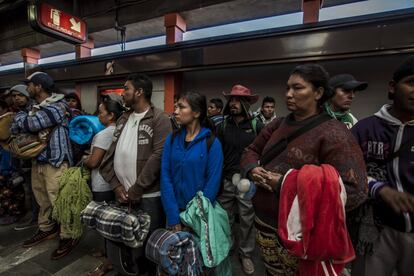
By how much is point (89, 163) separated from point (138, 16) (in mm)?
5514

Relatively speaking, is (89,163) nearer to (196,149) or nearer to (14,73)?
(196,149)

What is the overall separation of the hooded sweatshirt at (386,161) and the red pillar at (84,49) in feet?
26.9

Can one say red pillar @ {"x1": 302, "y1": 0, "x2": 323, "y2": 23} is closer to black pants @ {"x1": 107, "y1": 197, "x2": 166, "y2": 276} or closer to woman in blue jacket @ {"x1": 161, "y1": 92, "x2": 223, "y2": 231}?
woman in blue jacket @ {"x1": 161, "y1": 92, "x2": 223, "y2": 231}

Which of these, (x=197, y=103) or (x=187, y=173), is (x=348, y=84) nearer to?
(x=197, y=103)

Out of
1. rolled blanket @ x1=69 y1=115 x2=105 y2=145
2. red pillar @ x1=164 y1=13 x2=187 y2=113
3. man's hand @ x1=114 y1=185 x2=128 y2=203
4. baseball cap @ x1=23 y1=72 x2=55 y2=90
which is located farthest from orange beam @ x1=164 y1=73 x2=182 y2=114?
man's hand @ x1=114 y1=185 x2=128 y2=203

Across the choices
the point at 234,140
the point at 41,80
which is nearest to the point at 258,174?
the point at 234,140

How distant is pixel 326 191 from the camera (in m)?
0.97

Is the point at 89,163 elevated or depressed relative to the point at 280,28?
depressed

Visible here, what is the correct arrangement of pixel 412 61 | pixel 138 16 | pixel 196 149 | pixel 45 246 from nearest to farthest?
1. pixel 412 61
2. pixel 196 149
3. pixel 45 246
4. pixel 138 16

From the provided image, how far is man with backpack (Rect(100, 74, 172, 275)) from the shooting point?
186 centimetres

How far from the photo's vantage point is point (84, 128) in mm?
2428

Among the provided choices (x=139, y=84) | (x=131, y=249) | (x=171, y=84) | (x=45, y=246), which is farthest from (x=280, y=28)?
(x=45, y=246)

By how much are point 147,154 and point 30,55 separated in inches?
377

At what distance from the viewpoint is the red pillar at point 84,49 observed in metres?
7.07
